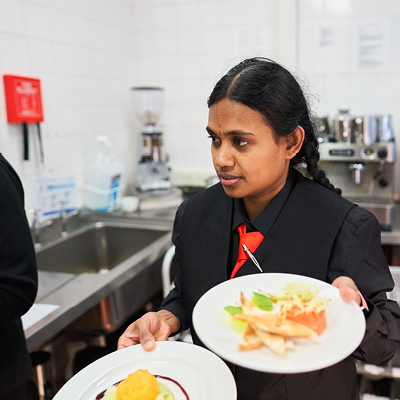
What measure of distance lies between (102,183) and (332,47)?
1651mm

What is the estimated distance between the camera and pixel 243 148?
907 millimetres

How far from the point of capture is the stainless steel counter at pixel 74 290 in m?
1.25

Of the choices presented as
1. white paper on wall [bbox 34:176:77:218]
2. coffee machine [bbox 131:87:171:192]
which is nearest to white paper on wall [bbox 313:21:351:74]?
coffee machine [bbox 131:87:171:192]

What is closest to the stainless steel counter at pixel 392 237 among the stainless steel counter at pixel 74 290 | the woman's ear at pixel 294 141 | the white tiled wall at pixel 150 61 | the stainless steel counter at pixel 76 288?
the stainless steel counter at pixel 76 288

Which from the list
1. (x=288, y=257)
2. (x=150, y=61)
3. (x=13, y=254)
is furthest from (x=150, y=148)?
(x=288, y=257)

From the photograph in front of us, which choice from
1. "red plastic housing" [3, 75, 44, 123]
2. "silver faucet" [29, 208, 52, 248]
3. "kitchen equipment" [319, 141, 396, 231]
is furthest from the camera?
"kitchen equipment" [319, 141, 396, 231]

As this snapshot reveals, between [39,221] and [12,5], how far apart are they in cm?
101

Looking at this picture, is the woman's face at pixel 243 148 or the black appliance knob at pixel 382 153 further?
the black appliance knob at pixel 382 153

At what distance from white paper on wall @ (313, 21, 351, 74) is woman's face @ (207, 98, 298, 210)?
6.11 ft

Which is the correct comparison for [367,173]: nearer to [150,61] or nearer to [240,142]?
[240,142]

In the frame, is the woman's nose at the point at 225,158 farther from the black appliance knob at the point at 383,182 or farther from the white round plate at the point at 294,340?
the black appliance knob at the point at 383,182

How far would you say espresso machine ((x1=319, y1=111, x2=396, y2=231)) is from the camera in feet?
6.73

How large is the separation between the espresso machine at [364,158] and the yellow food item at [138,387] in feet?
5.28

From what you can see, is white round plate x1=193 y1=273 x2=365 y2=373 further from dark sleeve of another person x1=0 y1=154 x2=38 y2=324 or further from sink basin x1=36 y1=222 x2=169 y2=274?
Result: sink basin x1=36 y1=222 x2=169 y2=274
